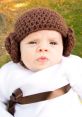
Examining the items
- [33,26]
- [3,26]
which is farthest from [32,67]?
[3,26]

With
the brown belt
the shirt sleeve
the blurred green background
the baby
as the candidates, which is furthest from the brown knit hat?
the blurred green background

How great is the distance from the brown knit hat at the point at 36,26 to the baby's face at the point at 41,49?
38 mm

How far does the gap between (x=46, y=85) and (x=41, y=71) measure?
0.34ft

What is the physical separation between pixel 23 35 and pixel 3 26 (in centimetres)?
422

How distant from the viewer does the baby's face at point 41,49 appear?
2895 mm

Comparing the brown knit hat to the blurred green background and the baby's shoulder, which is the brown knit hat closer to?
the baby's shoulder

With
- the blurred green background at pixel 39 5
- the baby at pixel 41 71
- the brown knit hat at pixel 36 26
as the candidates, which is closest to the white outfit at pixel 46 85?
the baby at pixel 41 71

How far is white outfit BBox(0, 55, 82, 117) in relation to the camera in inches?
117

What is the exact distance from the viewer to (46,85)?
2.97 m

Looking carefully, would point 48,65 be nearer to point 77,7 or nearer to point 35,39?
point 35,39

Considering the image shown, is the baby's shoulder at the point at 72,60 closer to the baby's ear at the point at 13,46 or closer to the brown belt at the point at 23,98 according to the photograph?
the brown belt at the point at 23,98

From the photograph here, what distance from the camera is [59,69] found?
3.02 m

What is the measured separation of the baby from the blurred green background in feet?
10.2

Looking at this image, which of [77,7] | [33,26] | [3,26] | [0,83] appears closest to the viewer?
[33,26]
